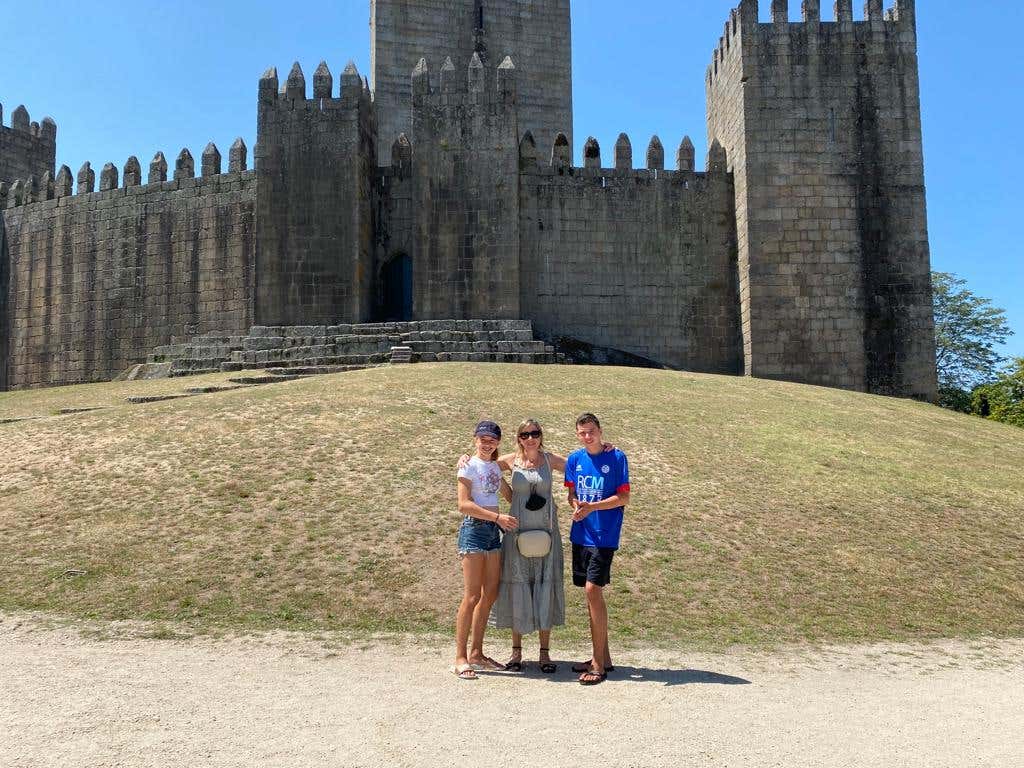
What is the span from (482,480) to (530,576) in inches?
26.5

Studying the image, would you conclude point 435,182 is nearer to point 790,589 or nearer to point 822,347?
point 822,347

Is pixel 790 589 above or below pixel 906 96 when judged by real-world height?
below

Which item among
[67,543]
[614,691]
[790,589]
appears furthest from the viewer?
[67,543]

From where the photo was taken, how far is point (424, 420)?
11.7 meters

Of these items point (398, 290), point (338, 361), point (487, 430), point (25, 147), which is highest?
point (25, 147)

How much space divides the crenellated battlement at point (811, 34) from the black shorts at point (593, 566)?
18.4m

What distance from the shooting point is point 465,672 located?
17.3 feet

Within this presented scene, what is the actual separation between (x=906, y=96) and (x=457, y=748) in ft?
70.9

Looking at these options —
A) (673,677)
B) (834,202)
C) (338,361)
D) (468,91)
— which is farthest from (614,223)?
(673,677)

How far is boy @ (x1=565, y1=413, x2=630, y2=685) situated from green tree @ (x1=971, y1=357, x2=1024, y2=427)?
25.0 meters

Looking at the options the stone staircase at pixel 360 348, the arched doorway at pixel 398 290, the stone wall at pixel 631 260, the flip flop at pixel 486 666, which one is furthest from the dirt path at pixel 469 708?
the arched doorway at pixel 398 290

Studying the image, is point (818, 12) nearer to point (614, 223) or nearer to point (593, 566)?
point (614, 223)

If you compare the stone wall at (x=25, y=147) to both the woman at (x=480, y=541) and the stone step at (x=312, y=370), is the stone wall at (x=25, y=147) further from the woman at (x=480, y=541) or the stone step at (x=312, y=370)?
the woman at (x=480, y=541)

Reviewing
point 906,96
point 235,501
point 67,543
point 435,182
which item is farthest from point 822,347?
point 67,543
